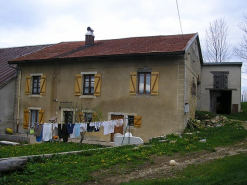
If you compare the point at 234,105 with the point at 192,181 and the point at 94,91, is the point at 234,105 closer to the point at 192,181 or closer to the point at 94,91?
the point at 94,91

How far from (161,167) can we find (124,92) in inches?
307

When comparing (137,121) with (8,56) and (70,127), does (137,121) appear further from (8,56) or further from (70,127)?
(8,56)

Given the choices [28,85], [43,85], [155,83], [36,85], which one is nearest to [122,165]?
[155,83]

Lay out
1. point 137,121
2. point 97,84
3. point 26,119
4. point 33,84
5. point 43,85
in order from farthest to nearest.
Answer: point 33,84, point 26,119, point 43,85, point 97,84, point 137,121

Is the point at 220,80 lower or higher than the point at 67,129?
higher

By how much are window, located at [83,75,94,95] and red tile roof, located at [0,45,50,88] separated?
5.57 meters

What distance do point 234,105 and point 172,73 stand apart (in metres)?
9.28

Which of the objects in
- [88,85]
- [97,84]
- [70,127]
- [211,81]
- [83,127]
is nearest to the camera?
[83,127]

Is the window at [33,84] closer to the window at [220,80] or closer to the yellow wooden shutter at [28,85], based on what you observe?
the yellow wooden shutter at [28,85]

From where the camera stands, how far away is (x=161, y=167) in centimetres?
812

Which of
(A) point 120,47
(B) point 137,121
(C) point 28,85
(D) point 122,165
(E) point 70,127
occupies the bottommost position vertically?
(D) point 122,165

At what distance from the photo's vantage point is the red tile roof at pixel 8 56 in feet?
61.8

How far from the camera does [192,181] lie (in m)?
6.20

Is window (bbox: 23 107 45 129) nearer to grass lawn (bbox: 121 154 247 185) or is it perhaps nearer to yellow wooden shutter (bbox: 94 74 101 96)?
yellow wooden shutter (bbox: 94 74 101 96)
